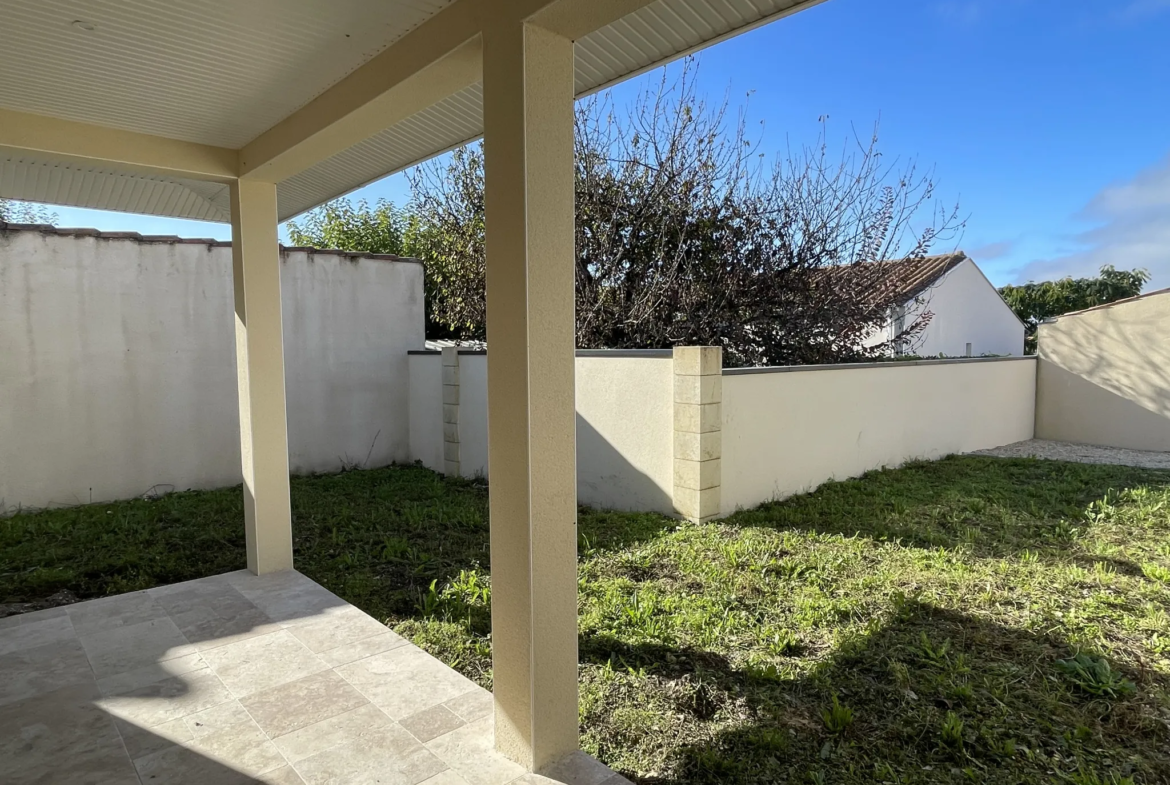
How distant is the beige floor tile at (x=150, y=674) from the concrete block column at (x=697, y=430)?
12.0ft

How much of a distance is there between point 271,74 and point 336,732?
274 cm

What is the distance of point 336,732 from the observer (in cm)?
247

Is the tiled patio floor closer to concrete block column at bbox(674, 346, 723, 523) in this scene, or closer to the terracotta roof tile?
concrete block column at bbox(674, 346, 723, 523)

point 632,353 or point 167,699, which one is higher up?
point 632,353

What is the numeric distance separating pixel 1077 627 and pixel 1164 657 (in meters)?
0.36

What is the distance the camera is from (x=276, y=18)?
2.33 metres

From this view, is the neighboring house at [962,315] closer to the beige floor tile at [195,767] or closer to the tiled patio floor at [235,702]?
the tiled patio floor at [235,702]

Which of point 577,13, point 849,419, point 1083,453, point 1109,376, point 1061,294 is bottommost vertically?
point 1083,453

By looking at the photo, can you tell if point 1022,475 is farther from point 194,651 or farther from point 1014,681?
point 194,651

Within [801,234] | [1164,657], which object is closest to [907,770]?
[1164,657]

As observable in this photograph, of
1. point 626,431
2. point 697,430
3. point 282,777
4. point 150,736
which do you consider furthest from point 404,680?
point 626,431

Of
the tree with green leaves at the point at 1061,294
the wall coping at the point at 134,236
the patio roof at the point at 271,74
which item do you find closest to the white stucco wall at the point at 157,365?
the wall coping at the point at 134,236

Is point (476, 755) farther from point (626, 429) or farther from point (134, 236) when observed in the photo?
point (134, 236)

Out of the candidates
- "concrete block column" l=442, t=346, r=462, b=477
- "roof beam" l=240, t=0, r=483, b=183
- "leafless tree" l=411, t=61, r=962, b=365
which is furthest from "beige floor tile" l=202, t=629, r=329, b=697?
"leafless tree" l=411, t=61, r=962, b=365
